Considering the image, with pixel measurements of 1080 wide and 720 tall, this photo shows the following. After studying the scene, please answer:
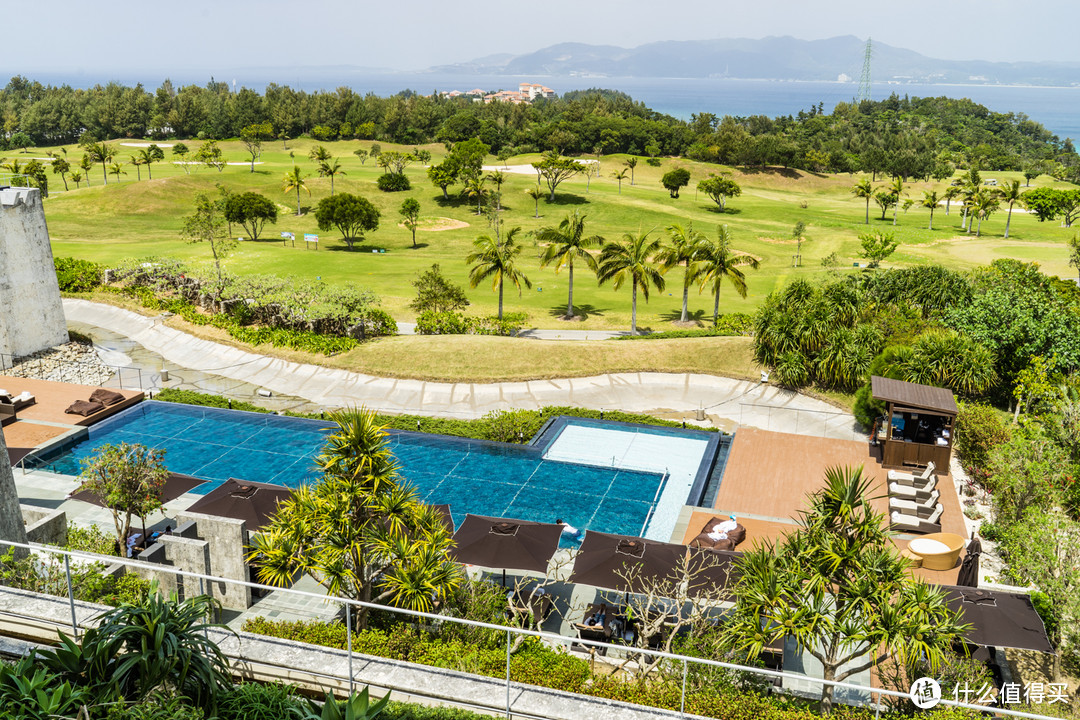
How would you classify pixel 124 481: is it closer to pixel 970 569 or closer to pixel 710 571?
pixel 710 571

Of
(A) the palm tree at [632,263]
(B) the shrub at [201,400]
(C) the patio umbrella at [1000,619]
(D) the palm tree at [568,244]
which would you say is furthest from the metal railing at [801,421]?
(B) the shrub at [201,400]

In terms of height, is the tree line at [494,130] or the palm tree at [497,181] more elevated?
the tree line at [494,130]

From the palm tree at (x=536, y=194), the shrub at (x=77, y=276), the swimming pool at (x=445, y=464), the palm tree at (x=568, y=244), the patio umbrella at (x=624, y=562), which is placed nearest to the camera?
the patio umbrella at (x=624, y=562)

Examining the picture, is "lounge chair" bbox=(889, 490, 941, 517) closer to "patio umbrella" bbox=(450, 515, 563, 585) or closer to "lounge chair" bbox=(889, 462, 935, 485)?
"lounge chair" bbox=(889, 462, 935, 485)

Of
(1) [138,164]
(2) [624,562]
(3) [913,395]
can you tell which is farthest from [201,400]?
(1) [138,164]

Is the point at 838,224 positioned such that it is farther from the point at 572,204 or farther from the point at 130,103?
the point at 130,103

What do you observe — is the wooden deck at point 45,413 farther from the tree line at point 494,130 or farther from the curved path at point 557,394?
the tree line at point 494,130
